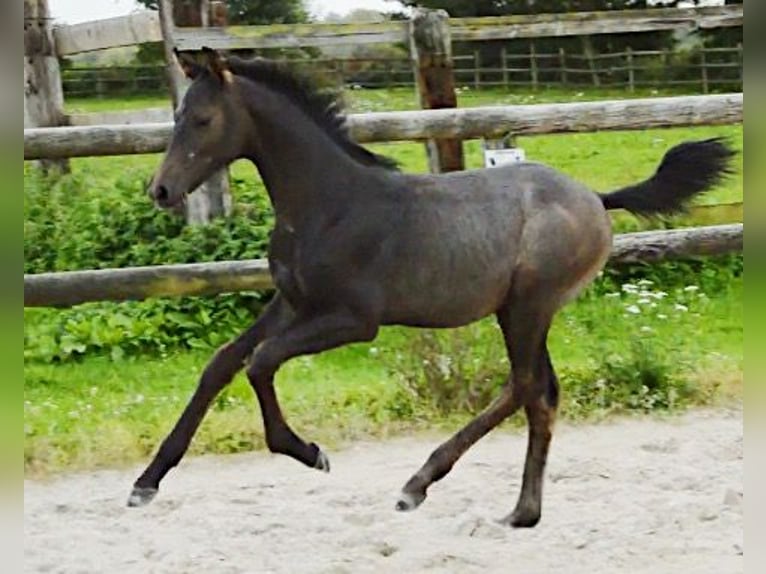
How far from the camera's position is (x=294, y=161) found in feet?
11.8

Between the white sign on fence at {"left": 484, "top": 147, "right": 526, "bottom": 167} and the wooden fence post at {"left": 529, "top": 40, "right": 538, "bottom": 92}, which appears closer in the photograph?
the white sign on fence at {"left": 484, "top": 147, "right": 526, "bottom": 167}

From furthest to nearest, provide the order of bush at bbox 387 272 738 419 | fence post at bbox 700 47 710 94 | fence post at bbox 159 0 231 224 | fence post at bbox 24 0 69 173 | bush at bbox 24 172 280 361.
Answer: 1. fence post at bbox 700 47 710 94
2. fence post at bbox 24 0 69 173
3. fence post at bbox 159 0 231 224
4. bush at bbox 24 172 280 361
5. bush at bbox 387 272 738 419

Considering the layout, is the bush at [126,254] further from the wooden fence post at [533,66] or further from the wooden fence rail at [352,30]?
the wooden fence post at [533,66]

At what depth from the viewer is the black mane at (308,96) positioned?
359 cm

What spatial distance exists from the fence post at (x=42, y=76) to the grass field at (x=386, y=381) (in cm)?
213

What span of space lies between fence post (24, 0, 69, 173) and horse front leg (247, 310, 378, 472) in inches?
184

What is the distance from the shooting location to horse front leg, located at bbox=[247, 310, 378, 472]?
137 inches

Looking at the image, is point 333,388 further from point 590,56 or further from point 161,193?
point 590,56

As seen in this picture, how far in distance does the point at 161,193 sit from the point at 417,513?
1698 millimetres

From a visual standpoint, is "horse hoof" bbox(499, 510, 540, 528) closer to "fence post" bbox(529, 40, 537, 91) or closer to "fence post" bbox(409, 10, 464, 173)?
"fence post" bbox(409, 10, 464, 173)

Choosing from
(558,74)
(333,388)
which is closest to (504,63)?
(558,74)

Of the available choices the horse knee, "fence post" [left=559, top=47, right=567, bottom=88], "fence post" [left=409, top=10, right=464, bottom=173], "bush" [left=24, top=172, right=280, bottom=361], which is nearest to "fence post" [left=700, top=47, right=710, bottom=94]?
"fence post" [left=559, top=47, right=567, bottom=88]

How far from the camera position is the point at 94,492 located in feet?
15.6

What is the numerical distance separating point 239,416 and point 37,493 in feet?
3.39
